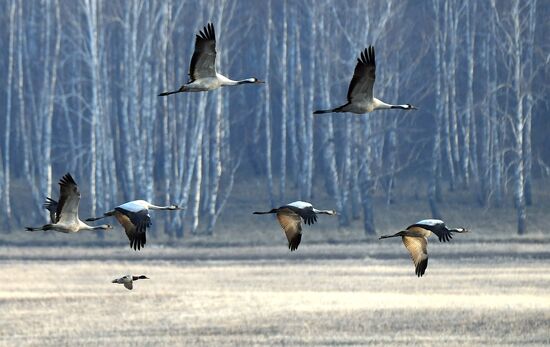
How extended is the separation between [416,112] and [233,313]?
29603 millimetres

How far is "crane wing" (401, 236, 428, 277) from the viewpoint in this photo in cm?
1030

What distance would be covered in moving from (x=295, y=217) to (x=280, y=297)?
44.6 feet

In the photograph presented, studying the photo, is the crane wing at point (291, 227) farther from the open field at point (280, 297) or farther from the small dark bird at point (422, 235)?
the open field at point (280, 297)

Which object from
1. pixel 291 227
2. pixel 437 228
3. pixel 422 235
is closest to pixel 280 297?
pixel 291 227

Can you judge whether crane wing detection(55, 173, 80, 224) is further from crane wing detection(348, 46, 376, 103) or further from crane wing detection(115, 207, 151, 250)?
crane wing detection(348, 46, 376, 103)

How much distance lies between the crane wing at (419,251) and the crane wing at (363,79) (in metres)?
1.07

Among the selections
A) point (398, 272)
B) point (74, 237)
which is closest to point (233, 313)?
point (398, 272)

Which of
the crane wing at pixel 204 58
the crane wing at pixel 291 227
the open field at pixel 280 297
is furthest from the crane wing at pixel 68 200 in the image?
the open field at pixel 280 297

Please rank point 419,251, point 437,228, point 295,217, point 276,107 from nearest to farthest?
1. point 437,228
2. point 419,251
3. point 295,217
4. point 276,107

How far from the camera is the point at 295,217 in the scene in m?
10.8

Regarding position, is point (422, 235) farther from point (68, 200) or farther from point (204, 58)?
point (68, 200)

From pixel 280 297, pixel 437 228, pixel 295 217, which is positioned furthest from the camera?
pixel 280 297

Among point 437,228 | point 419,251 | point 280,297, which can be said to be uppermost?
point 437,228

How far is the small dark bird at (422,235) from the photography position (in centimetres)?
893
